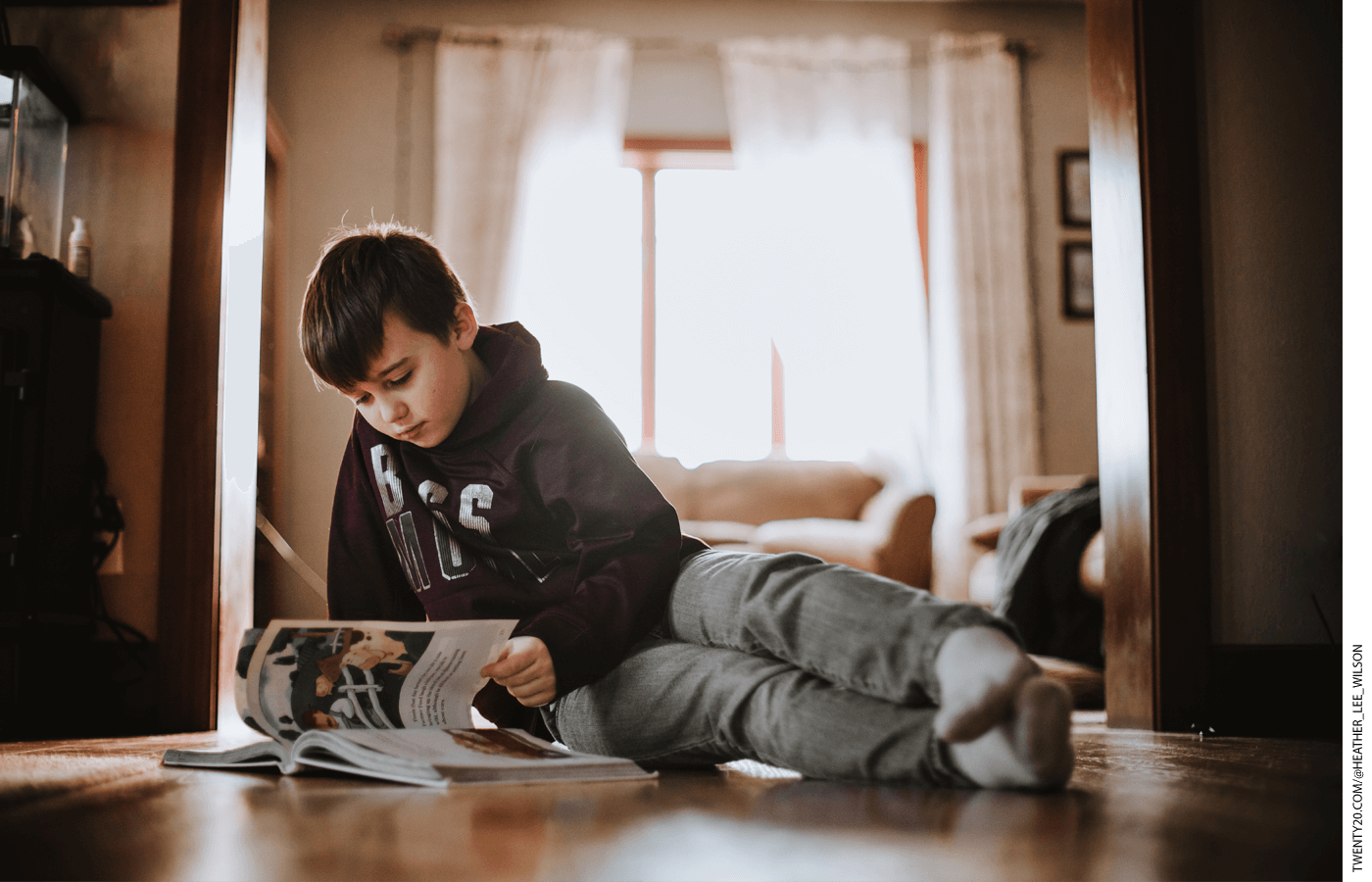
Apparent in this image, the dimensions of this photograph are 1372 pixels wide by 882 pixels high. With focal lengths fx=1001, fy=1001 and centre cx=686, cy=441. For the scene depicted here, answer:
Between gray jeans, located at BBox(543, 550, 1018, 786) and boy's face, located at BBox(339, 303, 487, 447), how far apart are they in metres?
0.33

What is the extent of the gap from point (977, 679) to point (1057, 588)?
156 centimetres

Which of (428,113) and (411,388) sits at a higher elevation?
(428,113)

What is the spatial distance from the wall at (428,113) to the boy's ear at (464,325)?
2771 mm

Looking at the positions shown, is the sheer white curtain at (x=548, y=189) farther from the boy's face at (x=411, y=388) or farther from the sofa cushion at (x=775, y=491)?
the boy's face at (x=411, y=388)

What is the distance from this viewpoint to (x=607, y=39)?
409 cm

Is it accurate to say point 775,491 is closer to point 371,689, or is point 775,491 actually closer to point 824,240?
point 824,240

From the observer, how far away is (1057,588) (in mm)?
2113

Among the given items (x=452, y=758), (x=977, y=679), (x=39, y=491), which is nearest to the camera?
(x=977, y=679)

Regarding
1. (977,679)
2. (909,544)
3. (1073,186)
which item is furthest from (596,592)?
(1073,186)

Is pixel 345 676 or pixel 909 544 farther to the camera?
pixel 909 544

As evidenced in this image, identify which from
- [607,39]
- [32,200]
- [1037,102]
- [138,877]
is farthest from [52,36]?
[1037,102]

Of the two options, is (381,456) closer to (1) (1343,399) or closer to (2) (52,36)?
(2) (52,36)

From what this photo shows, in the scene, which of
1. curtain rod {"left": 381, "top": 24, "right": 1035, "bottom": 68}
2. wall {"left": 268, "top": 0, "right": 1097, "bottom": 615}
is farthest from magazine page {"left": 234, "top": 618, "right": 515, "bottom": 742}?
curtain rod {"left": 381, "top": 24, "right": 1035, "bottom": 68}

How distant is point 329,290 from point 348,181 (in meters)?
3.11
